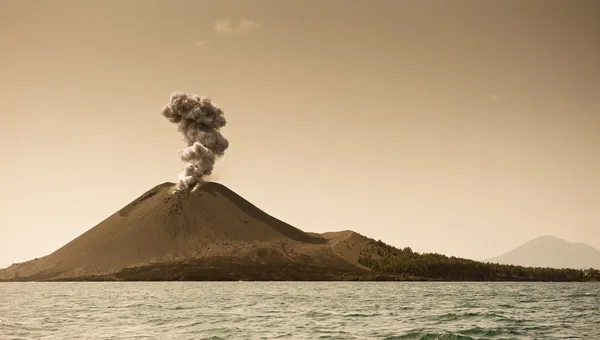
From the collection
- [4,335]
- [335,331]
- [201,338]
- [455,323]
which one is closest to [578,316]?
[455,323]

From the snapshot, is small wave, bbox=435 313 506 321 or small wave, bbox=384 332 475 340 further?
small wave, bbox=435 313 506 321

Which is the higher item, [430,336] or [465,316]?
[465,316]

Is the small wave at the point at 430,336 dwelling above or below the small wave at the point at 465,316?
below

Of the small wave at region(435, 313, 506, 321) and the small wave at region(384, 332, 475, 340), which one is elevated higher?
the small wave at region(435, 313, 506, 321)

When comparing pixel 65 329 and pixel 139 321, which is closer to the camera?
pixel 65 329

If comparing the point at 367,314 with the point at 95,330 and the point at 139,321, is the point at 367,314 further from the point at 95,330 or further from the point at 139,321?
the point at 95,330

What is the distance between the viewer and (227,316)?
61.1 metres

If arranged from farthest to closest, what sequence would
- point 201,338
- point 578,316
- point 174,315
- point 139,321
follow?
point 174,315, point 578,316, point 139,321, point 201,338

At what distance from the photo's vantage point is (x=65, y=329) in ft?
161

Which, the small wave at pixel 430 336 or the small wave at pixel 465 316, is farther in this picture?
Result: the small wave at pixel 465 316

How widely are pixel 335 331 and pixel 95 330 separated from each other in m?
18.1

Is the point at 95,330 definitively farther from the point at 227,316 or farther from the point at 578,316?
the point at 578,316

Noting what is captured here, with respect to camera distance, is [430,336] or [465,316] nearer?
[430,336]

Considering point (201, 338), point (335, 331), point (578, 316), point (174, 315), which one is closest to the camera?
point (201, 338)
